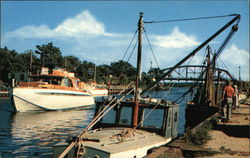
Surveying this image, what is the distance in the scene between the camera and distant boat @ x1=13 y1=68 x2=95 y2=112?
100 ft

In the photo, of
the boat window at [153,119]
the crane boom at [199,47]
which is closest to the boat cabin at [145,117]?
the boat window at [153,119]

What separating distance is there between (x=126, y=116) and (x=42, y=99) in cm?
2331

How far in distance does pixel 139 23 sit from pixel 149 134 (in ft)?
15.5

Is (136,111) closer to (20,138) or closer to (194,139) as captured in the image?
(194,139)

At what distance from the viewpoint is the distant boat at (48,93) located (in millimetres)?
30547

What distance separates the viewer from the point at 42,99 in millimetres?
31312

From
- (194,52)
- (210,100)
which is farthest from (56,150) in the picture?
(210,100)

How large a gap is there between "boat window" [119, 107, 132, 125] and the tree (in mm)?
76535

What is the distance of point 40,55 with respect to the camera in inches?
3403

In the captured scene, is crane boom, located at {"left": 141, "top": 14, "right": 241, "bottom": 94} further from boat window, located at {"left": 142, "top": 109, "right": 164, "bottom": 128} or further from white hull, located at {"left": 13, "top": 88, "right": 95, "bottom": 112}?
white hull, located at {"left": 13, "top": 88, "right": 95, "bottom": 112}

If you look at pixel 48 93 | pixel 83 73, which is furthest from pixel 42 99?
pixel 83 73

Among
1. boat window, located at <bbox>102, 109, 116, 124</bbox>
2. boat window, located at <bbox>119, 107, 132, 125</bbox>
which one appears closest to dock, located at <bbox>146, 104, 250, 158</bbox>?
boat window, located at <bbox>119, 107, 132, 125</bbox>

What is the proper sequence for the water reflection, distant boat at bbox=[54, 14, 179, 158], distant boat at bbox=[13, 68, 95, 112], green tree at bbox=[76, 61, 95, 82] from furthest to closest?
→ green tree at bbox=[76, 61, 95, 82] < distant boat at bbox=[13, 68, 95, 112] < the water reflection < distant boat at bbox=[54, 14, 179, 158]

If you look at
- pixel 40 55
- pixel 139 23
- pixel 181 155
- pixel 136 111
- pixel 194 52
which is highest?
pixel 40 55
